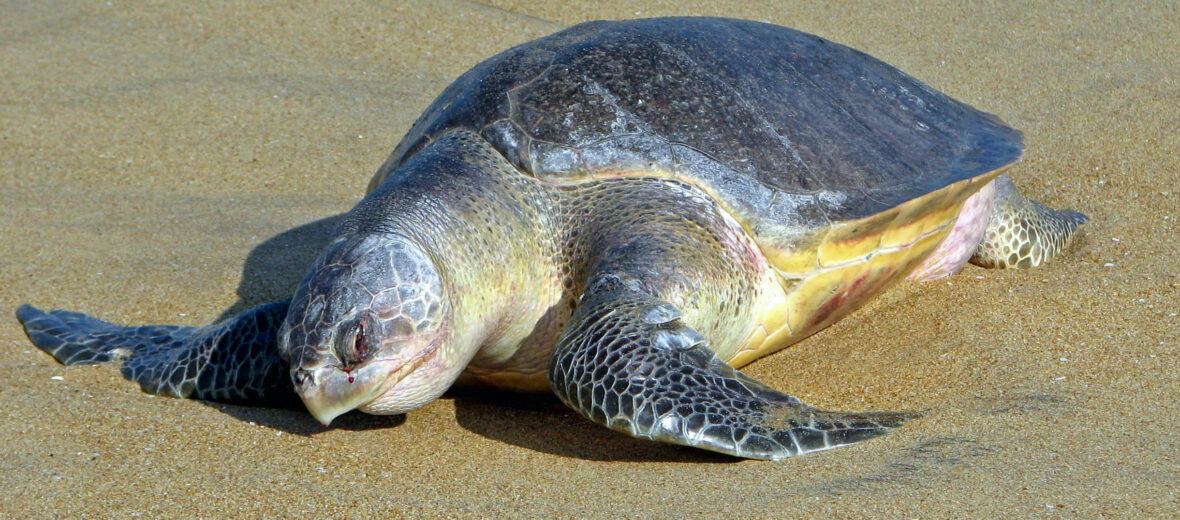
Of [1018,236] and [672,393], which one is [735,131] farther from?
[1018,236]

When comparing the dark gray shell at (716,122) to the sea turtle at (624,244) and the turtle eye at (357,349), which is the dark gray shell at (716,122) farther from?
the turtle eye at (357,349)

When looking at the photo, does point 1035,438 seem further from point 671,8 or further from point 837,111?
point 671,8

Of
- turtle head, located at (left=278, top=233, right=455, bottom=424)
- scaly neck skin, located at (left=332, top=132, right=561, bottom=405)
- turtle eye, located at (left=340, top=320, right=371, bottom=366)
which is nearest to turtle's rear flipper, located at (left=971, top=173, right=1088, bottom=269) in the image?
scaly neck skin, located at (left=332, top=132, right=561, bottom=405)

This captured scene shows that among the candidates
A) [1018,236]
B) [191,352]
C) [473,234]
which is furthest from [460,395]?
[1018,236]

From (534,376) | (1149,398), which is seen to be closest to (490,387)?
(534,376)

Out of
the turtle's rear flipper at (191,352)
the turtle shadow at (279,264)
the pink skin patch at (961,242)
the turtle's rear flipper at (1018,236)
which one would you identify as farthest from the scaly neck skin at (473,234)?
the turtle's rear flipper at (1018,236)

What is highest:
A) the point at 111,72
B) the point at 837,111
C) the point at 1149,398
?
the point at 837,111
